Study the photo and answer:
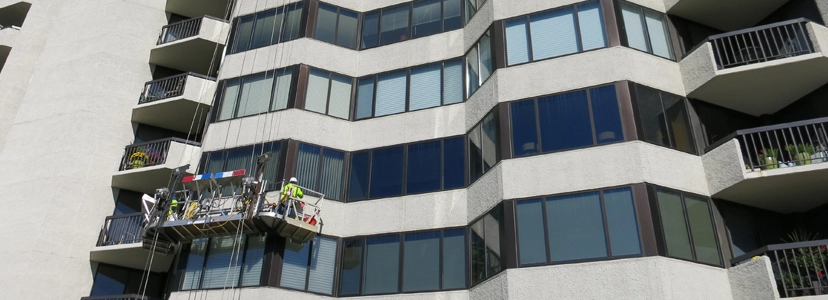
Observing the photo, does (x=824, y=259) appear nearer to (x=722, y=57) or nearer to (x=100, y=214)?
(x=722, y=57)

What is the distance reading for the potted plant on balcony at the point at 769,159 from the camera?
54.6ft

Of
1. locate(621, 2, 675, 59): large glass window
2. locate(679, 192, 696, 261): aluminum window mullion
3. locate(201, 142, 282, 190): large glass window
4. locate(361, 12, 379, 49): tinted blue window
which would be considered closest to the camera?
locate(679, 192, 696, 261): aluminum window mullion

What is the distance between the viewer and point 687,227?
16.7 meters

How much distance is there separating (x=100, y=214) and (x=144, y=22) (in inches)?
366

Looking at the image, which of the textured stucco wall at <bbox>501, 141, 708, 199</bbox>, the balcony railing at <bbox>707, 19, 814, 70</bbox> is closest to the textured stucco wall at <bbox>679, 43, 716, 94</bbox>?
the balcony railing at <bbox>707, 19, 814, 70</bbox>

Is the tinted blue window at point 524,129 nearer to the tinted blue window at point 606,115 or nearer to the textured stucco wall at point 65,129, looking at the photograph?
the tinted blue window at point 606,115

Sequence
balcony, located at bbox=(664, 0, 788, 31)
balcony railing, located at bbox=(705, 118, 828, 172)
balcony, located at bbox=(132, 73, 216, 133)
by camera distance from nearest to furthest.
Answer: balcony railing, located at bbox=(705, 118, 828, 172)
balcony, located at bbox=(664, 0, 788, 31)
balcony, located at bbox=(132, 73, 216, 133)

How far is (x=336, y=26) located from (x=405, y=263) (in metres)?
10.0

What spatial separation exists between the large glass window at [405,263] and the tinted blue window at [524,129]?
3.11 meters

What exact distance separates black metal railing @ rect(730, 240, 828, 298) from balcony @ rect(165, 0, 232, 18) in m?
A: 24.2

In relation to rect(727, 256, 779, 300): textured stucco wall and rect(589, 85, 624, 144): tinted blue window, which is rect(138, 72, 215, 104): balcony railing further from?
rect(727, 256, 779, 300): textured stucco wall

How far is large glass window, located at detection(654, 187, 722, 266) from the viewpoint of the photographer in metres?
16.2

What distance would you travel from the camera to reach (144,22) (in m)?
28.8

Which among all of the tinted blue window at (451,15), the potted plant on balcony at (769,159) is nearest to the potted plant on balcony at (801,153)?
the potted plant on balcony at (769,159)
